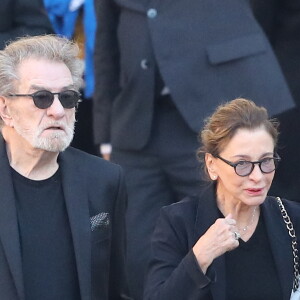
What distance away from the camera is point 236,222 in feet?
15.4

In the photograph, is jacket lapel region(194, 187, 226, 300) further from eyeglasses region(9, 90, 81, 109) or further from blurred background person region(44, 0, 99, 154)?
blurred background person region(44, 0, 99, 154)

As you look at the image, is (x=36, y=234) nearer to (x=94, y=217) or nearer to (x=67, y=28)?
(x=94, y=217)

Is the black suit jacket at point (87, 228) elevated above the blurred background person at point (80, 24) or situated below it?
below

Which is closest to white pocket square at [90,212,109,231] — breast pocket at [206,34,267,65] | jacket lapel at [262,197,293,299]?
jacket lapel at [262,197,293,299]

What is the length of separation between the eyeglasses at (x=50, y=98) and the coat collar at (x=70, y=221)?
24cm

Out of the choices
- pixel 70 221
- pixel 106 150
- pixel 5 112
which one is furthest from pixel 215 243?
pixel 106 150

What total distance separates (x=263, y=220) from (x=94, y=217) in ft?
2.15

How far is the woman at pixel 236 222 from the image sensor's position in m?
4.55

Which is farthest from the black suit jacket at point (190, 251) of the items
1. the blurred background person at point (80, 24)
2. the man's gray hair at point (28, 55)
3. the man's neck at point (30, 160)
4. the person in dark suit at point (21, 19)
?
the blurred background person at point (80, 24)

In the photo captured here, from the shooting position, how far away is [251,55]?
18.7 feet

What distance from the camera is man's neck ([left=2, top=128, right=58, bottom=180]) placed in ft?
14.9

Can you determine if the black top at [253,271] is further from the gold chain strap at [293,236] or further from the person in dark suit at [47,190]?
the person in dark suit at [47,190]

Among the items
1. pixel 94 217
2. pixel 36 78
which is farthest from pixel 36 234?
pixel 36 78

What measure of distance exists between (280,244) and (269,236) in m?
0.05
